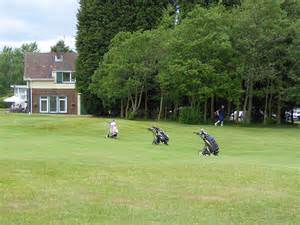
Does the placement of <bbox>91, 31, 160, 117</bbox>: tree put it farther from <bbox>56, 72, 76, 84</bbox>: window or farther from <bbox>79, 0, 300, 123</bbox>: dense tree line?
<bbox>56, 72, 76, 84</bbox>: window

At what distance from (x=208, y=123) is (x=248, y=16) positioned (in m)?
9.43

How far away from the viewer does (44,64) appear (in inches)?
3228

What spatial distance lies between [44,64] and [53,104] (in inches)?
Result: 239

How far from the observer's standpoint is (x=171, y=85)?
173ft

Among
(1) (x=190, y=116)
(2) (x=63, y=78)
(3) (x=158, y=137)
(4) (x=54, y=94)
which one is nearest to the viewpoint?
(3) (x=158, y=137)

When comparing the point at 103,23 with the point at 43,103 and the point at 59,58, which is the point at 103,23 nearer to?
the point at 43,103

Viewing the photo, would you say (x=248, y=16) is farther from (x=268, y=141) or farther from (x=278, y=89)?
(x=268, y=141)

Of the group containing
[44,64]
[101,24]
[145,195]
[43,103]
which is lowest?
[145,195]

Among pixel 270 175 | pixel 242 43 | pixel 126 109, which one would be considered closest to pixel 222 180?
pixel 270 175

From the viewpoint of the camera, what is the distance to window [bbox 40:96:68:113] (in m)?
78.9

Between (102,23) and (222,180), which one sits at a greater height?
(102,23)

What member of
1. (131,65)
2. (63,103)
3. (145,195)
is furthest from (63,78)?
(145,195)

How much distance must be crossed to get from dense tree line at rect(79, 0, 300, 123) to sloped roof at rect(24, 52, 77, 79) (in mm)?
23988

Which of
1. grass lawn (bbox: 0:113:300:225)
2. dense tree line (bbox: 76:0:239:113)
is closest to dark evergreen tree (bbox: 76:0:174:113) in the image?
dense tree line (bbox: 76:0:239:113)
